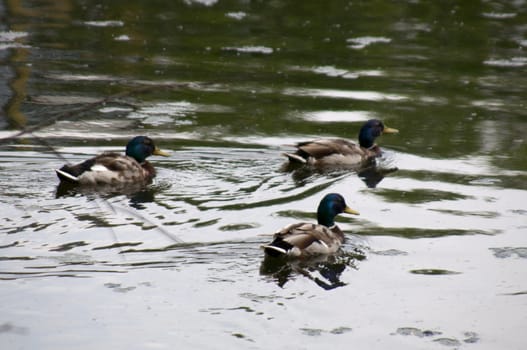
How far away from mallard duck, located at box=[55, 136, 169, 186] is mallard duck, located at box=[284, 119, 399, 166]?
178cm

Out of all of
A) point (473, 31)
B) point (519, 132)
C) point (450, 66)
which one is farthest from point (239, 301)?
point (473, 31)

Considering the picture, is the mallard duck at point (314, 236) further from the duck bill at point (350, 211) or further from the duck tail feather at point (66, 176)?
the duck tail feather at point (66, 176)

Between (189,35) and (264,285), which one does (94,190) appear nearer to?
(264,285)

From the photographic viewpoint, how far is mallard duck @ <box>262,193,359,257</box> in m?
9.30

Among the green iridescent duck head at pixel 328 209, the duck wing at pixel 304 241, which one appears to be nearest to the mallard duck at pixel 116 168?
the green iridescent duck head at pixel 328 209

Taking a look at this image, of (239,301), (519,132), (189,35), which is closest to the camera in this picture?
(239,301)

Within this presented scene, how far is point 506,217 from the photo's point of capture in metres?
10.9

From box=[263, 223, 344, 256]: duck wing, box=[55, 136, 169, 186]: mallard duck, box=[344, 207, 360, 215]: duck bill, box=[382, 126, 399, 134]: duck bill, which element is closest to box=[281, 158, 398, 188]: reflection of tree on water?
box=[382, 126, 399, 134]: duck bill

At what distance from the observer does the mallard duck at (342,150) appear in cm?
1302

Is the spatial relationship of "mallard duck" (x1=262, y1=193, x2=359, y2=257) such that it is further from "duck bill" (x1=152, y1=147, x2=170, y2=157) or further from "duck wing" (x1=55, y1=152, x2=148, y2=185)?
"duck bill" (x1=152, y1=147, x2=170, y2=157)

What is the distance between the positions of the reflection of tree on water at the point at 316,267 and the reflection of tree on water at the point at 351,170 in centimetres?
281

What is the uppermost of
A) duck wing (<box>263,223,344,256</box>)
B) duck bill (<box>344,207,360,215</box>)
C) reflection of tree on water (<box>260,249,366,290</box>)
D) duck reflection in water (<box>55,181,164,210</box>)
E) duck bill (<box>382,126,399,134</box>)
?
duck bill (<box>382,126,399,134</box>)

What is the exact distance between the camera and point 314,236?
9.59 metres

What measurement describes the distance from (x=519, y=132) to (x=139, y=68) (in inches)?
267
